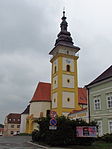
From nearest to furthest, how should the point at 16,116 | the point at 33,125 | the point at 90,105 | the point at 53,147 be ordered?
the point at 53,147, the point at 90,105, the point at 33,125, the point at 16,116

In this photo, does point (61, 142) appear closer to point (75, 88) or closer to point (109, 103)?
point (109, 103)

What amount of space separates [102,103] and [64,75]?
20027mm

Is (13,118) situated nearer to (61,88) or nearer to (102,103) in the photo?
(61,88)

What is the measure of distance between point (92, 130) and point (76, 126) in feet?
4.56

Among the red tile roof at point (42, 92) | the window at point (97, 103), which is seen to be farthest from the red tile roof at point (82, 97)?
the window at point (97, 103)

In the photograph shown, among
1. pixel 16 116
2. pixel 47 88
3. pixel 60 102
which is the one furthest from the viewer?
pixel 16 116

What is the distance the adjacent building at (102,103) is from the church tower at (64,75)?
1540 cm

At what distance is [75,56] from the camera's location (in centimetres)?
4684

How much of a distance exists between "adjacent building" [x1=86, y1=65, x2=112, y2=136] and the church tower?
50.5 ft

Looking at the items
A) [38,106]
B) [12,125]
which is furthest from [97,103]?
[12,125]

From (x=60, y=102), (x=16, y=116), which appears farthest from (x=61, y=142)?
(x=16, y=116)

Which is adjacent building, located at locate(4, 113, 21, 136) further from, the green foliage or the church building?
the green foliage

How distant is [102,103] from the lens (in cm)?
2517

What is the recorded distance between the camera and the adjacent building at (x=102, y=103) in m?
24.1
